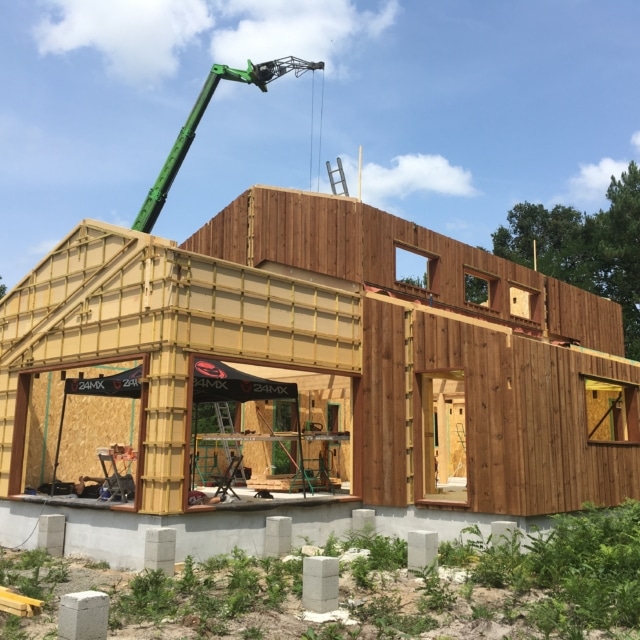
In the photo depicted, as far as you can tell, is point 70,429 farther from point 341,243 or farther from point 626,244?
point 626,244

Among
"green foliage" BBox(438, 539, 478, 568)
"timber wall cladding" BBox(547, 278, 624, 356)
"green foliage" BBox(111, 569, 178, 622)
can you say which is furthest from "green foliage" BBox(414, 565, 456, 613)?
"timber wall cladding" BBox(547, 278, 624, 356)

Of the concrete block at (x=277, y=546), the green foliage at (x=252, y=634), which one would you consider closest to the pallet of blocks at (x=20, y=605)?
the green foliage at (x=252, y=634)

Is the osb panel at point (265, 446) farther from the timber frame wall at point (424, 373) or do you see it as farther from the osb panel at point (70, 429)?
the timber frame wall at point (424, 373)

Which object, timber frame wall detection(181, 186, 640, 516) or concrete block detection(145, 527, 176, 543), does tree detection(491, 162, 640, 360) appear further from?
concrete block detection(145, 527, 176, 543)

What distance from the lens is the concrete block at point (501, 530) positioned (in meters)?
11.8

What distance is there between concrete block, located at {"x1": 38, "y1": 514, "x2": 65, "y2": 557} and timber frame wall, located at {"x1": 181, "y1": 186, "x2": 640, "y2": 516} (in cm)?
581

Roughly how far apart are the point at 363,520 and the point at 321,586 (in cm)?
539

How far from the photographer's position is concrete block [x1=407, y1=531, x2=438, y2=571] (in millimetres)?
10680

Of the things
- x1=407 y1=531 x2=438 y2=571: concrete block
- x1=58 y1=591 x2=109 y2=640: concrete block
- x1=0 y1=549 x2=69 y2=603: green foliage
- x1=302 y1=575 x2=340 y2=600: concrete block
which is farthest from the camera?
x1=407 y1=531 x2=438 y2=571: concrete block

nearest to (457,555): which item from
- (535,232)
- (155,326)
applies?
(155,326)

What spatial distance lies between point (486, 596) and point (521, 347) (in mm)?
4961

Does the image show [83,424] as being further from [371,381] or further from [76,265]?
[371,381]

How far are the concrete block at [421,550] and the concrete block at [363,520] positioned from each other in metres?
3.06

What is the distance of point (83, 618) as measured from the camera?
681 cm
